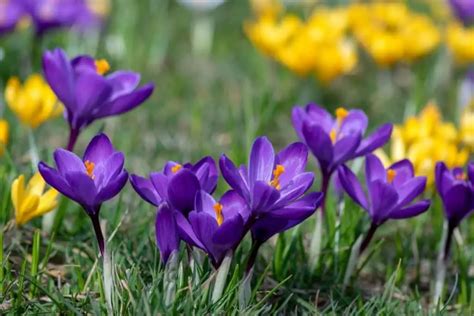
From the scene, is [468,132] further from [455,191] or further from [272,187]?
[272,187]

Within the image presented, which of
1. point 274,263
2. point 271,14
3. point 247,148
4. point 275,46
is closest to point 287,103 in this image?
point 275,46

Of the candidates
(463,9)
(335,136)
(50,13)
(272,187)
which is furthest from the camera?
(463,9)

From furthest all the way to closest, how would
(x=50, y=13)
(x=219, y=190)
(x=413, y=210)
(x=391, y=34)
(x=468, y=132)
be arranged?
(x=391, y=34) → (x=50, y=13) → (x=468, y=132) → (x=219, y=190) → (x=413, y=210)

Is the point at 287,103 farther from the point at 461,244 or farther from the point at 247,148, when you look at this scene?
the point at 461,244

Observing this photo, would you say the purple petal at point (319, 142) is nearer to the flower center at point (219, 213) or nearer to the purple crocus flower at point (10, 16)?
the flower center at point (219, 213)

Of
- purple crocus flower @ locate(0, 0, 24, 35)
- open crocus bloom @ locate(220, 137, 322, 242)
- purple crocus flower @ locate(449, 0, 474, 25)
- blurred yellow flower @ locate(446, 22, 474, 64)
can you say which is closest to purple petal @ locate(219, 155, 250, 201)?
open crocus bloom @ locate(220, 137, 322, 242)


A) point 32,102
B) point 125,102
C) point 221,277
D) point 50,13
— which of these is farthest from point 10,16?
point 221,277
